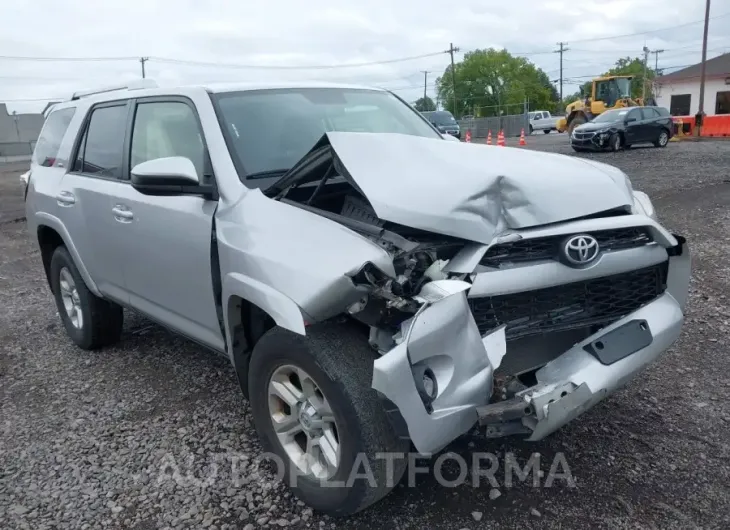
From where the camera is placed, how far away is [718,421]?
132 inches

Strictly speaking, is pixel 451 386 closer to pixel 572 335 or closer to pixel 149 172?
pixel 572 335

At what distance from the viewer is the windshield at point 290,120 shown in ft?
10.8

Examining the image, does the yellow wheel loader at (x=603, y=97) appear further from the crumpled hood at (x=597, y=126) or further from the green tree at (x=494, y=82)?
the green tree at (x=494, y=82)

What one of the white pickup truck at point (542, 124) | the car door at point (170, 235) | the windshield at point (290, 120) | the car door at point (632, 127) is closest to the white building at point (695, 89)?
the white pickup truck at point (542, 124)

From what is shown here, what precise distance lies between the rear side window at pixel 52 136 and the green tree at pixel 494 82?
282ft

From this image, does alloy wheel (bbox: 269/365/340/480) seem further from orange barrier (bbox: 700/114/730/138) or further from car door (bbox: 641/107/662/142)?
orange barrier (bbox: 700/114/730/138)

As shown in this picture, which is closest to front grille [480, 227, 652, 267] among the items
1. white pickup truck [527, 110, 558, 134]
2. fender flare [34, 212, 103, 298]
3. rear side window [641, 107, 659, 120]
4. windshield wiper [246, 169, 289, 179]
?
windshield wiper [246, 169, 289, 179]

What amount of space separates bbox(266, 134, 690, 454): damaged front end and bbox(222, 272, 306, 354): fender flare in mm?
236

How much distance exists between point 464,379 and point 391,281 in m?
0.44

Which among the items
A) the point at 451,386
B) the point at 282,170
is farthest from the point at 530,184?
the point at 282,170

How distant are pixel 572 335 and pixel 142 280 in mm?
2436

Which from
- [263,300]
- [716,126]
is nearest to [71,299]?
[263,300]

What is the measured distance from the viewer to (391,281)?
7.61ft

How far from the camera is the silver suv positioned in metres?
2.31
